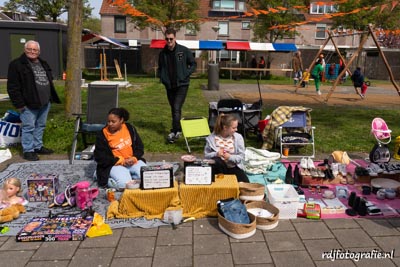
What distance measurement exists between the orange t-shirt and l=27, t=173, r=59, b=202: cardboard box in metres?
0.81

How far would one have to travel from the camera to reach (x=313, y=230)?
151 inches

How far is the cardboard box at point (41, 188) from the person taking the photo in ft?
14.5

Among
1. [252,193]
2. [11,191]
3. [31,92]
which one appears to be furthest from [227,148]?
[31,92]

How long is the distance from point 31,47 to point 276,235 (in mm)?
4649

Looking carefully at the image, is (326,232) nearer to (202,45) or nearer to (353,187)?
(353,187)

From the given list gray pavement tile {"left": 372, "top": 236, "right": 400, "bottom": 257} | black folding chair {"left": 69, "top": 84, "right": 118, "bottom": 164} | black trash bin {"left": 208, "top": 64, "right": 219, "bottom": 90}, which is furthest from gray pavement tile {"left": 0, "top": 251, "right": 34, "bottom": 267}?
black trash bin {"left": 208, "top": 64, "right": 219, "bottom": 90}

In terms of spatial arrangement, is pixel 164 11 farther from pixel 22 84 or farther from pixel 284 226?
pixel 284 226

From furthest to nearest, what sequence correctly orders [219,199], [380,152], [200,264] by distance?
[380,152] < [219,199] < [200,264]

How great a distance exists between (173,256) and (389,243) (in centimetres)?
207

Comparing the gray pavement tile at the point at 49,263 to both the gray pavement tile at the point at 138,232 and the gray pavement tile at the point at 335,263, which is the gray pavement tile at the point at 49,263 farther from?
the gray pavement tile at the point at 335,263

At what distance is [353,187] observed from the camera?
503 centimetres

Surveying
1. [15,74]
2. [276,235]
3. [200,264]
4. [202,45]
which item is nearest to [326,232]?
[276,235]

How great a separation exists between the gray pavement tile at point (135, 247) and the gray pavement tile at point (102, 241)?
67mm

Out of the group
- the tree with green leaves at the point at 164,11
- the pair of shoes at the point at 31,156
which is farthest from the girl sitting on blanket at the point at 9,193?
the tree with green leaves at the point at 164,11
